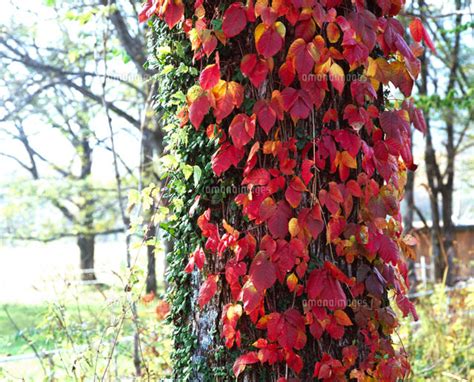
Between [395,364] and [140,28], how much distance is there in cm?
853

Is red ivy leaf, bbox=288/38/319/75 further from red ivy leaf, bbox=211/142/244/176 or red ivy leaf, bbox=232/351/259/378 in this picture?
red ivy leaf, bbox=232/351/259/378

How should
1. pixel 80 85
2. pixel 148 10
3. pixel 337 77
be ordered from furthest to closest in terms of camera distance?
pixel 80 85 < pixel 148 10 < pixel 337 77

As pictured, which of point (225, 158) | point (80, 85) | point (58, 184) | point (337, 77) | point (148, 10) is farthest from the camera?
point (58, 184)

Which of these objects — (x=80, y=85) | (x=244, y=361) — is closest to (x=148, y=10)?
(x=244, y=361)

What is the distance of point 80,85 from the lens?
12039 mm

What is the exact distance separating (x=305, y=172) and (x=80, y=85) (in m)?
11.0

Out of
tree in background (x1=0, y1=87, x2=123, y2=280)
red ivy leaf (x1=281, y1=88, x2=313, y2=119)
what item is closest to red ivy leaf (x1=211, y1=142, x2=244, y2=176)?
red ivy leaf (x1=281, y1=88, x2=313, y2=119)

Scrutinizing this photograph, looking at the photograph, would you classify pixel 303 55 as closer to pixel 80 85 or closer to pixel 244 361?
pixel 244 361

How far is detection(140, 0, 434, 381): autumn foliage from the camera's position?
1866mm

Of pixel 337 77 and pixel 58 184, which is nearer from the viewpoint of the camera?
pixel 337 77

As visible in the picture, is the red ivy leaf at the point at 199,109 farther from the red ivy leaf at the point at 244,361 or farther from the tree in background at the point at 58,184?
the tree in background at the point at 58,184

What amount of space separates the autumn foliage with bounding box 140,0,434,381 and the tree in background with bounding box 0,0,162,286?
16.0 feet

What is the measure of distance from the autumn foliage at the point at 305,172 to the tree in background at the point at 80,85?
16.0ft

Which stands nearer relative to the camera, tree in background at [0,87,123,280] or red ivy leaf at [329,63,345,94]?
red ivy leaf at [329,63,345,94]
